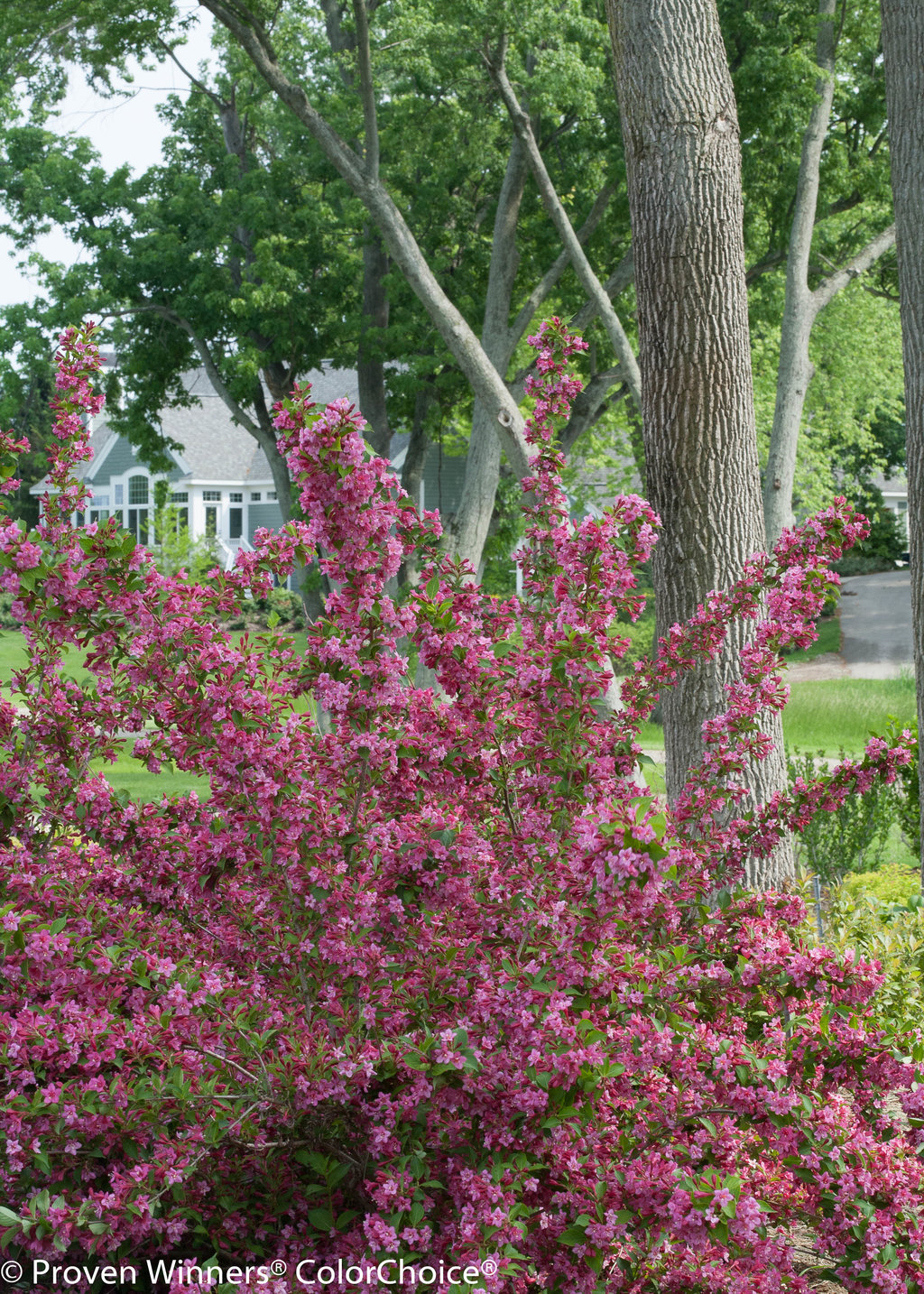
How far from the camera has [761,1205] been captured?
2186 mm

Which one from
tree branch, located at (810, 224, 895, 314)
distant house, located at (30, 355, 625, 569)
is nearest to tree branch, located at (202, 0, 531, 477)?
tree branch, located at (810, 224, 895, 314)

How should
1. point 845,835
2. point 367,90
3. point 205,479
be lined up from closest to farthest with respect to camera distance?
point 845,835 → point 367,90 → point 205,479

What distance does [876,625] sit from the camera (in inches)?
1134

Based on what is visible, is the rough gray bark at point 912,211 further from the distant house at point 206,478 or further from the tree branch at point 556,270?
the distant house at point 206,478

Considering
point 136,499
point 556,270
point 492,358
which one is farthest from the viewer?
point 136,499

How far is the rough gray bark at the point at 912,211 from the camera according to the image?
4.62 m

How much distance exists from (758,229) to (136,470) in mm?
26281

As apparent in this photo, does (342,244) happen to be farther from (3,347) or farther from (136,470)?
(136,470)

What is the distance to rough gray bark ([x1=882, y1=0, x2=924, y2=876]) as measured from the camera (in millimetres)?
4617

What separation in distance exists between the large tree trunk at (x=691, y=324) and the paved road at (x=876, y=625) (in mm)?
15525

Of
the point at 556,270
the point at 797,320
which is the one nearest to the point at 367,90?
the point at 556,270

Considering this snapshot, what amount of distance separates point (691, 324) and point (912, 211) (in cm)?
110

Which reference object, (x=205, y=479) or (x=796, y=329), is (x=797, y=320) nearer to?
(x=796, y=329)

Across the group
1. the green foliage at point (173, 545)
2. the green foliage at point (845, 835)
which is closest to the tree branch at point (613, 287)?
the green foliage at point (845, 835)
